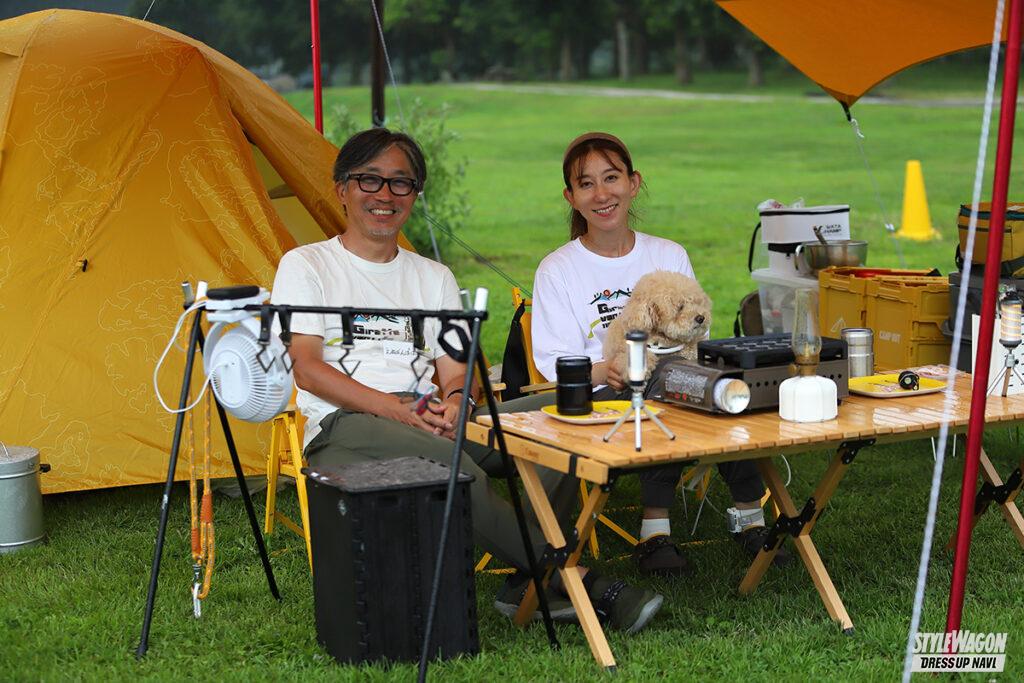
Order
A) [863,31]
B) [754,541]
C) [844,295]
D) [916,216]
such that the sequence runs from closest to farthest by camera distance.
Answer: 1. [754,541]
2. [844,295]
3. [863,31]
4. [916,216]

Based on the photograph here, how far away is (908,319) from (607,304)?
1.60 meters

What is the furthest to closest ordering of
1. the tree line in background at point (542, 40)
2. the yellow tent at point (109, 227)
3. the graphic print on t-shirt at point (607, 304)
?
the tree line in background at point (542, 40), the yellow tent at point (109, 227), the graphic print on t-shirt at point (607, 304)

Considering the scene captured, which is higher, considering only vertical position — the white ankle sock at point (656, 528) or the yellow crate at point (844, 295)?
the yellow crate at point (844, 295)

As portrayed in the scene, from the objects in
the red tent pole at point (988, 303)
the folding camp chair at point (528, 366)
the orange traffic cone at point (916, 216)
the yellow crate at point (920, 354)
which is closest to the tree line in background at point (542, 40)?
the orange traffic cone at point (916, 216)

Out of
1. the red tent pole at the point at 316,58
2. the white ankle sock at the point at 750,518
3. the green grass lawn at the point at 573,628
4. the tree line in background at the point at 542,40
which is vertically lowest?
the green grass lawn at the point at 573,628

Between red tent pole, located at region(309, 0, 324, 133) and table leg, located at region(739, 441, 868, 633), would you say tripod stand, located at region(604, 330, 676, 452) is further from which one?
red tent pole, located at region(309, 0, 324, 133)

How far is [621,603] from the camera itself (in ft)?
11.6

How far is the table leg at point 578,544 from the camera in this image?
3232mm

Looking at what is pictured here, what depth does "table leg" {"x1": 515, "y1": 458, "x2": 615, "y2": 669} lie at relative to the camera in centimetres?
323

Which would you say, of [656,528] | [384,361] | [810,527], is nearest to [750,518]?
[656,528]

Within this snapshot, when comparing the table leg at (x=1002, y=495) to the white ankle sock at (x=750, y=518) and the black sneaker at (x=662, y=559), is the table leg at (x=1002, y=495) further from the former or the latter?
the black sneaker at (x=662, y=559)

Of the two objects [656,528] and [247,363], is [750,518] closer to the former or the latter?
[656,528]

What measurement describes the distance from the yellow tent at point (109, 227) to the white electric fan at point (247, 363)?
1.75 metres

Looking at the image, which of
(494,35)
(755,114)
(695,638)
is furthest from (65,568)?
(494,35)
